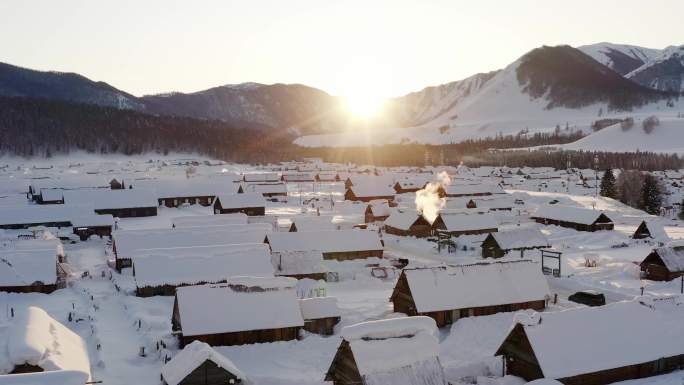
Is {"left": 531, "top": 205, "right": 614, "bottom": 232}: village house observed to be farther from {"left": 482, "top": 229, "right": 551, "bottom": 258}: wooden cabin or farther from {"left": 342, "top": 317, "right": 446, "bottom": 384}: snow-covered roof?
{"left": 342, "top": 317, "right": 446, "bottom": 384}: snow-covered roof

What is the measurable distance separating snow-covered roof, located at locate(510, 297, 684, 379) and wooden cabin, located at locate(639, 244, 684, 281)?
47.1 feet

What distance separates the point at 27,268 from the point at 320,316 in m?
19.7

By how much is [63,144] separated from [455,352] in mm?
159929

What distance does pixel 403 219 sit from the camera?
5894cm

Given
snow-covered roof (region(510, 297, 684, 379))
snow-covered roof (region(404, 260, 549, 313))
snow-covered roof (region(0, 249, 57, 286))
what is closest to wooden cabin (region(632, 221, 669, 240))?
snow-covered roof (region(404, 260, 549, 313))

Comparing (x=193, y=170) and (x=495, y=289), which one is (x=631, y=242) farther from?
(x=193, y=170)

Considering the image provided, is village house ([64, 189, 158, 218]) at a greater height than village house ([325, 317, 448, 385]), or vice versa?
village house ([64, 189, 158, 218])

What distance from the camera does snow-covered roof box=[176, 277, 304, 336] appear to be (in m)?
27.3

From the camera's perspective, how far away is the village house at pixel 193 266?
3597cm

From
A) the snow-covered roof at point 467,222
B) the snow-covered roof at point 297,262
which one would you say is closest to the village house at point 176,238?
the snow-covered roof at point 297,262

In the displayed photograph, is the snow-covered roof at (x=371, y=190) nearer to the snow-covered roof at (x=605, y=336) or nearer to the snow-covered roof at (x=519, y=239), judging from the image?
the snow-covered roof at (x=519, y=239)

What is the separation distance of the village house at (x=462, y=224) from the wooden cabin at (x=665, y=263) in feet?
61.4

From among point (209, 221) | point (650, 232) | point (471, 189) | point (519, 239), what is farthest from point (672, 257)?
point (471, 189)

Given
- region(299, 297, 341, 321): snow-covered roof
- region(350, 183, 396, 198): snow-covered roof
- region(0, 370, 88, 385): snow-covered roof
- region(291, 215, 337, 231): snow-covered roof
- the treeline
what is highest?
the treeline
